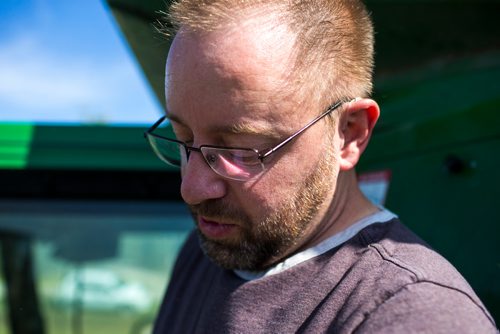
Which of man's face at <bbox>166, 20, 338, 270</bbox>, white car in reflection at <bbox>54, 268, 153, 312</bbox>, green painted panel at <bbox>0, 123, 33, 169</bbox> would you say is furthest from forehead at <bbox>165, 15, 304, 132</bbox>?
white car in reflection at <bbox>54, 268, 153, 312</bbox>

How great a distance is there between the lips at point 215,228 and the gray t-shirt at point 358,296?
0.11 m

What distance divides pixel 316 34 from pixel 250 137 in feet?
0.77

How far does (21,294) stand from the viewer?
2447 mm

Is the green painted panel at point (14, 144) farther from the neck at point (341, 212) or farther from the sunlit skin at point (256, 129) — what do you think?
the neck at point (341, 212)

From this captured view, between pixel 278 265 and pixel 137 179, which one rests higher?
pixel 278 265

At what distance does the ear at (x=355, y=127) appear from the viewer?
125 cm

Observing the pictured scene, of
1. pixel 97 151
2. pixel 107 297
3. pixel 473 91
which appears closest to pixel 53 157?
pixel 97 151

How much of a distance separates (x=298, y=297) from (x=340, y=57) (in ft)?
1.53

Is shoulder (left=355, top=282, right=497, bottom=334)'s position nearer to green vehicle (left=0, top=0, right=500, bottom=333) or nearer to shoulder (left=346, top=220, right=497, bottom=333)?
shoulder (left=346, top=220, right=497, bottom=333)

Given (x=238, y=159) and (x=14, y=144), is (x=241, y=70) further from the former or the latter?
(x=14, y=144)

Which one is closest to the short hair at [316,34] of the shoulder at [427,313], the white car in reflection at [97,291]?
the shoulder at [427,313]

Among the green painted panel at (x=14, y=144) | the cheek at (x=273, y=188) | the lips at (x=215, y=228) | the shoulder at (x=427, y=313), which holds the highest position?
the shoulder at (x=427, y=313)

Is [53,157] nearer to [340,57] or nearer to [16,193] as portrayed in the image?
[16,193]

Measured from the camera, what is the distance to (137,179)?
7.61 ft
